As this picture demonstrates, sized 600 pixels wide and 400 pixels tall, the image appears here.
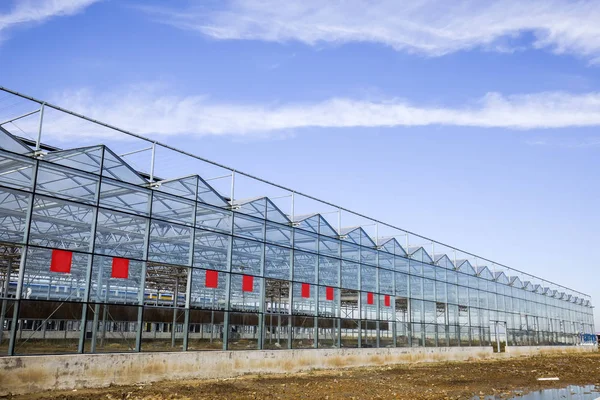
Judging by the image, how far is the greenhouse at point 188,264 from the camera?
658 inches

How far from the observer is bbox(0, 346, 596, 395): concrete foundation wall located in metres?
14.8

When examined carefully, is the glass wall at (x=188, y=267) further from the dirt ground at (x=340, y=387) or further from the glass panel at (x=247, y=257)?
the dirt ground at (x=340, y=387)

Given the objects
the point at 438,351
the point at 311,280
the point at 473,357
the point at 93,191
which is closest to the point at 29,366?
the point at 93,191

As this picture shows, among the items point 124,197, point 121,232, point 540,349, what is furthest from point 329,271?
point 540,349

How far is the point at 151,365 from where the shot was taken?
18.3 m

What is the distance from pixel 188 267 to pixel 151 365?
394 cm

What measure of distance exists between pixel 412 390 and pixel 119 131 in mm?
13392

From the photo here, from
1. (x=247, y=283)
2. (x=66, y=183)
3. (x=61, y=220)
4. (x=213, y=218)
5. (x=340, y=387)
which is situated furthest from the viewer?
(x=247, y=283)

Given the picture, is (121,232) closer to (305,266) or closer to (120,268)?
(120,268)

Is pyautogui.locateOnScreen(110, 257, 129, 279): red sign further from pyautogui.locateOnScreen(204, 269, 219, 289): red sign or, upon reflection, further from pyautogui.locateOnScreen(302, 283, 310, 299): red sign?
pyautogui.locateOnScreen(302, 283, 310, 299): red sign

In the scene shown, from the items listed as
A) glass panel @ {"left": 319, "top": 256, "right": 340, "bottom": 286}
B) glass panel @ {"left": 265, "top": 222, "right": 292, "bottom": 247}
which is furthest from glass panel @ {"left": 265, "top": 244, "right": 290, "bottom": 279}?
glass panel @ {"left": 319, "top": 256, "right": 340, "bottom": 286}

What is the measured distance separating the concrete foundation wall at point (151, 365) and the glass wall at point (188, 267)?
55 cm

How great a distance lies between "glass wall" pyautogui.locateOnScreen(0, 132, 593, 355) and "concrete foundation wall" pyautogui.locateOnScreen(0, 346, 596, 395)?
55 cm

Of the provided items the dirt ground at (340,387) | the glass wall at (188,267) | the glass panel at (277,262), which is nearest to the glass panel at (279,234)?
the glass wall at (188,267)
